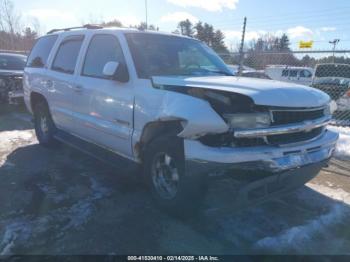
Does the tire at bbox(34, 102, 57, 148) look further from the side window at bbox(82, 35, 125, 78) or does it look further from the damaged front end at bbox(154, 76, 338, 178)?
the damaged front end at bbox(154, 76, 338, 178)

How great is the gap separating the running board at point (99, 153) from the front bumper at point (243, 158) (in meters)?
1.23

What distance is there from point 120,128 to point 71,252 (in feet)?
5.12

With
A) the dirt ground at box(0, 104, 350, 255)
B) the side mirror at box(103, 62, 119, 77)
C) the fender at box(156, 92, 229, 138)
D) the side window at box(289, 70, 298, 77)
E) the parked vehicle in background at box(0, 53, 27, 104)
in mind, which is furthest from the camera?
the side window at box(289, 70, 298, 77)

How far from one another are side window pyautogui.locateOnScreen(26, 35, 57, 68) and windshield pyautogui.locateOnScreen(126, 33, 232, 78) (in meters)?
2.46

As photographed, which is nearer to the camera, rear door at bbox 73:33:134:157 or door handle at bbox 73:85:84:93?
rear door at bbox 73:33:134:157

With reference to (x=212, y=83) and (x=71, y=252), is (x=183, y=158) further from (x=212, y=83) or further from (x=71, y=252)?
(x=71, y=252)

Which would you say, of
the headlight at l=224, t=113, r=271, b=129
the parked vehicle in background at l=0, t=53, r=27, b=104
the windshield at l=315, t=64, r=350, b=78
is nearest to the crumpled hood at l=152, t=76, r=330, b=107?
the headlight at l=224, t=113, r=271, b=129

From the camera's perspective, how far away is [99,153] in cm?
476

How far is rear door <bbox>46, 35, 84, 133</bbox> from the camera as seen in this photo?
5.14 m

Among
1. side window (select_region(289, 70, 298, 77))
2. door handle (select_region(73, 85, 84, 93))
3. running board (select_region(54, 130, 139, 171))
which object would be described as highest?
door handle (select_region(73, 85, 84, 93))

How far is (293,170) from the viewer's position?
3188 mm

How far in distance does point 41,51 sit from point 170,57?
10.5 ft

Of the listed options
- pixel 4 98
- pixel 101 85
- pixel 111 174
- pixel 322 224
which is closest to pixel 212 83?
pixel 101 85

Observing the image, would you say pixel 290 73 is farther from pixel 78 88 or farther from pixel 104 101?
pixel 104 101
